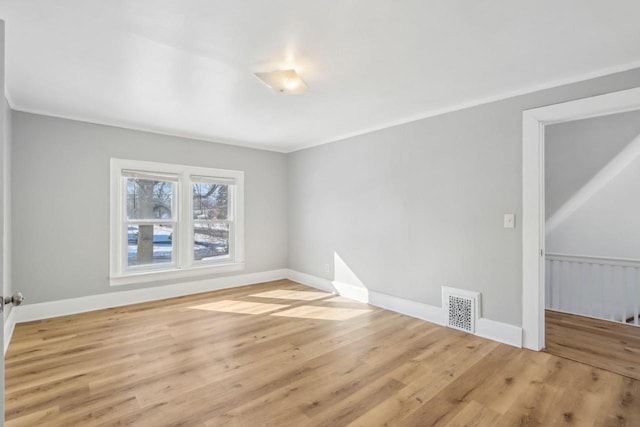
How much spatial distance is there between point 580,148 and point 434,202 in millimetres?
1986

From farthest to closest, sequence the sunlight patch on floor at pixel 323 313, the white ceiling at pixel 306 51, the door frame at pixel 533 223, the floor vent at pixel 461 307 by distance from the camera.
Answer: the sunlight patch on floor at pixel 323 313 < the floor vent at pixel 461 307 < the door frame at pixel 533 223 < the white ceiling at pixel 306 51

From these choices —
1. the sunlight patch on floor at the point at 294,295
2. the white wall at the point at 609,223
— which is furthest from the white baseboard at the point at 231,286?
the white wall at the point at 609,223

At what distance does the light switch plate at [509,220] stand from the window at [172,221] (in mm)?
3771

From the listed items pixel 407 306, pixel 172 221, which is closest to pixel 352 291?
pixel 407 306

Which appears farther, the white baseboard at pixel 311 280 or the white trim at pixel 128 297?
the white baseboard at pixel 311 280

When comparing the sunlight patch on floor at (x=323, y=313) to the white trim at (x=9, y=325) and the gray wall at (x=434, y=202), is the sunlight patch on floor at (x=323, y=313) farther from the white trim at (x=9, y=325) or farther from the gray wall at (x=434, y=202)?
the white trim at (x=9, y=325)

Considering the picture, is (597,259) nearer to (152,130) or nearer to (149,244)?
(149,244)

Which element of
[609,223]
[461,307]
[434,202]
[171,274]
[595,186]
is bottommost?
[461,307]

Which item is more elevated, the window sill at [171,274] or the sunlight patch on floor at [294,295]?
the window sill at [171,274]

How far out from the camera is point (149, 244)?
14.5ft

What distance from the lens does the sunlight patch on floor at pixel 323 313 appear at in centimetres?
373

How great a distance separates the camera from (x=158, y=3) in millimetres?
1716

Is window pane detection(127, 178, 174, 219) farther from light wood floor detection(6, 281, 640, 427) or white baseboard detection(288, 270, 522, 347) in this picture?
A: white baseboard detection(288, 270, 522, 347)

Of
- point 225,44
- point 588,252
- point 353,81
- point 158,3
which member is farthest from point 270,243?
point 588,252
